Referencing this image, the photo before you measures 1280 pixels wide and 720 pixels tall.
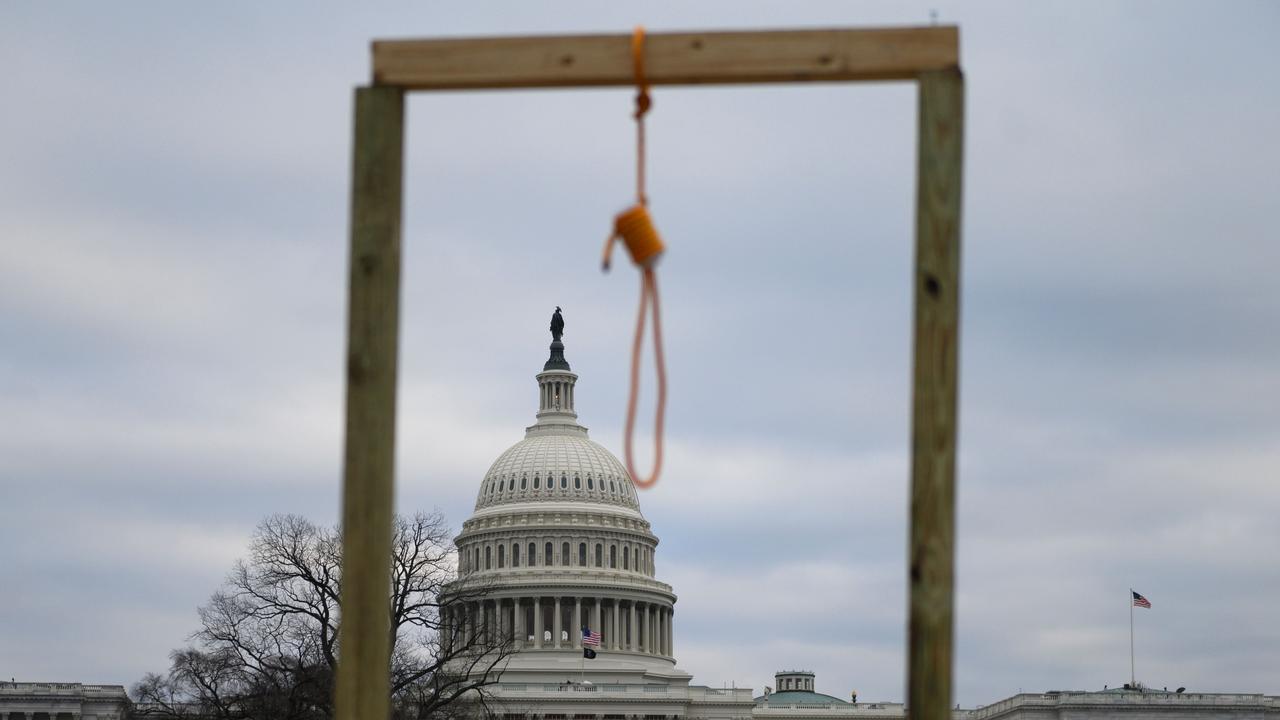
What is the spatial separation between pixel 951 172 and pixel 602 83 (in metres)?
1.81

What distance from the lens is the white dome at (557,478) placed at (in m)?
192

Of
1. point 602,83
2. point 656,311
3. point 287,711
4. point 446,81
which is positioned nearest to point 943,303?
point 656,311

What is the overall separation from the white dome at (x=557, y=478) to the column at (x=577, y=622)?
474 inches

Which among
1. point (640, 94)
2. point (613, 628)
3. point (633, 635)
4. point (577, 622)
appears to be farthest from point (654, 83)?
point (633, 635)

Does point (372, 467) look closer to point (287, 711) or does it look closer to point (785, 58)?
point (785, 58)

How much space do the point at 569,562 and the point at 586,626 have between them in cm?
685

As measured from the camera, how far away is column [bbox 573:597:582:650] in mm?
179250

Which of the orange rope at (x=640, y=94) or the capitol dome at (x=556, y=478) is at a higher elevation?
the capitol dome at (x=556, y=478)

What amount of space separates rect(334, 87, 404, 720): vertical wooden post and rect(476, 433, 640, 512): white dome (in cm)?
18014

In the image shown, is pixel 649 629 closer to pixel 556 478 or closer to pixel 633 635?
pixel 633 635

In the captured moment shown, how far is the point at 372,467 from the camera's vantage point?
33.3 feet

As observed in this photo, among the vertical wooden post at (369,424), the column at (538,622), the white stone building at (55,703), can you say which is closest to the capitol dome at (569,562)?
the column at (538,622)

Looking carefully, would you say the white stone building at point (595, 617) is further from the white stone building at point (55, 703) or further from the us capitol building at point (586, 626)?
the white stone building at point (55, 703)

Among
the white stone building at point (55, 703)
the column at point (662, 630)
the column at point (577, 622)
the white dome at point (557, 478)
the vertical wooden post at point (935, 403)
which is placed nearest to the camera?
the vertical wooden post at point (935, 403)
